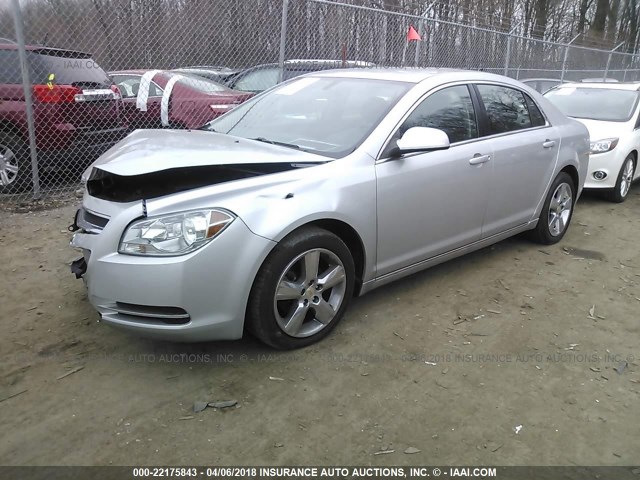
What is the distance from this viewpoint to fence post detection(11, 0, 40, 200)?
17.1 ft

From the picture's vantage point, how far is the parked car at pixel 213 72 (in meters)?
7.98

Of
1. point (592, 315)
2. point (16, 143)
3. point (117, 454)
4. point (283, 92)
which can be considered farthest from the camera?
point (16, 143)

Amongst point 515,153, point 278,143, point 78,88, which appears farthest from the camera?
point 78,88

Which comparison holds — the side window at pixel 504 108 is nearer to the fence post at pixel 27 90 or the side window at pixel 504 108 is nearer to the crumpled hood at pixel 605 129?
the crumpled hood at pixel 605 129

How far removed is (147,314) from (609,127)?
646cm

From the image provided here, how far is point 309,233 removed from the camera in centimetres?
295

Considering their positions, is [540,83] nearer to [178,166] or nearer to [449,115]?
[449,115]

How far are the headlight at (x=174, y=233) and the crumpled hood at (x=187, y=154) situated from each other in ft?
1.20

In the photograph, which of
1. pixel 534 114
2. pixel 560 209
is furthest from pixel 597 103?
pixel 534 114

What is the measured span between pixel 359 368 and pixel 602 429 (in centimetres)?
124

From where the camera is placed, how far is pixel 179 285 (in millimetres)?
2561

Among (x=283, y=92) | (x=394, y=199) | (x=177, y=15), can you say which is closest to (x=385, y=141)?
(x=394, y=199)

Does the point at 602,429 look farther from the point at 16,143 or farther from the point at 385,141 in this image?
the point at 16,143

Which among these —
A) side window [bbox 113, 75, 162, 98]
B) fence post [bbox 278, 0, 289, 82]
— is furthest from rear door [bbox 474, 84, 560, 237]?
side window [bbox 113, 75, 162, 98]
